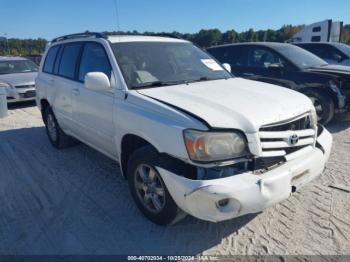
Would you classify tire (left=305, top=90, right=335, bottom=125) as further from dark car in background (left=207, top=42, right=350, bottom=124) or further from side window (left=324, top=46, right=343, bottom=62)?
side window (left=324, top=46, right=343, bottom=62)

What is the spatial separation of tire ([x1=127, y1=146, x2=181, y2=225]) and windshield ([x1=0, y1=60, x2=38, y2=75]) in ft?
30.6

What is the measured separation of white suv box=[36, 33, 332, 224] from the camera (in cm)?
255

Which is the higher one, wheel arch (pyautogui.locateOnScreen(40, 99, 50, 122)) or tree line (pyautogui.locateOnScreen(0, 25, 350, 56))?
tree line (pyautogui.locateOnScreen(0, 25, 350, 56))

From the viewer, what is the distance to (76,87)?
14.0 ft

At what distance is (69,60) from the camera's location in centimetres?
470

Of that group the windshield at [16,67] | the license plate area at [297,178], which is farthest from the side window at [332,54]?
the windshield at [16,67]

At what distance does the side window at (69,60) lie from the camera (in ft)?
14.8

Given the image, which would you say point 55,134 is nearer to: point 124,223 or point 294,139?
point 124,223

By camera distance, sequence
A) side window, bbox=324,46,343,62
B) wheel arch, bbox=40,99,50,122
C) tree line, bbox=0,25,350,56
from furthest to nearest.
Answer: tree line, bbox=0,25,350,56 < side window, bbox=324,46,343,62 < wheel arch, bbox=40,99,50,122

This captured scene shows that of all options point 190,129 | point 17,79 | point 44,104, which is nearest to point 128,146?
point 190,129

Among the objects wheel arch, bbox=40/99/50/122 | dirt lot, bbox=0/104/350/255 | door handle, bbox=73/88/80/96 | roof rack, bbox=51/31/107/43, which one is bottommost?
dirt lot, bbox=0/104/350/255

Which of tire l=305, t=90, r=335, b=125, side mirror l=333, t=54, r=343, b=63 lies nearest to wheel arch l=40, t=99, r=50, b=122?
tire l=305, t=90, r=335, b=125

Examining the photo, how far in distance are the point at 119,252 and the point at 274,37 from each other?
6239 centimetres

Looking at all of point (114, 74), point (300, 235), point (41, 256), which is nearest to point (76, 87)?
point (114, 74)
